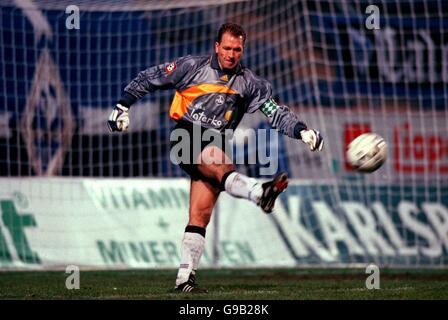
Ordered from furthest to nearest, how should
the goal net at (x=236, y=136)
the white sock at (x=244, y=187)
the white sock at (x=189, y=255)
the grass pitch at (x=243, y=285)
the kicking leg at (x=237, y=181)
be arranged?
the goal net at (x=236, y=136) → the white sock at (x=189, y=255) → the grass pitch at (x=243, y=285) → the white sock at (x=244, y=187) → the kicking leg at (x=237, y=181)

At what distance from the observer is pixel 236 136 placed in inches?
616

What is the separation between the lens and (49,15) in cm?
1605

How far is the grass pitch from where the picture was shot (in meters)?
8.50

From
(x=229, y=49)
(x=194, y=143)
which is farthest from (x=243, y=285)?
(x=229, y=49)

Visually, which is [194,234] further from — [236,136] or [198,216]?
[236,136]

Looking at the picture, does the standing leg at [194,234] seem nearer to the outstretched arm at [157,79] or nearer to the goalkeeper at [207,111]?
the goalkeeper at [207,111]

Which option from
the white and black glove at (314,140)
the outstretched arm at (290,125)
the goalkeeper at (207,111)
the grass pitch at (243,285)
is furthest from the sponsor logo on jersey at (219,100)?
the grass pitch at (243,285)

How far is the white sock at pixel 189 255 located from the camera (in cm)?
867

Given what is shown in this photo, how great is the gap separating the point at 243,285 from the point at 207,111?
7.16 ft

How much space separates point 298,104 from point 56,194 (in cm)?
435

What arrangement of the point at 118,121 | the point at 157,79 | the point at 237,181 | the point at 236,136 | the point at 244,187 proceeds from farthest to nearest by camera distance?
the point at 236,136 → the point at 157,79 → the point at 118,121 → the point at 237,181 → the point at 244,187

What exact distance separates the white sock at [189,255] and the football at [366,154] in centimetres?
148

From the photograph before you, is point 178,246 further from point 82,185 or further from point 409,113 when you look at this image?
point 409,113
